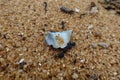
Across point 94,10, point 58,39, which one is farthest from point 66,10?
point 58,39

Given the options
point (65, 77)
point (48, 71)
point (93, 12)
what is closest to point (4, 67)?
point (48, 71)

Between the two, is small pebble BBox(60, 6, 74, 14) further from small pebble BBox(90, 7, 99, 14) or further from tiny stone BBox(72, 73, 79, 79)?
tiny stone BBox(72, 73, 79, 79)

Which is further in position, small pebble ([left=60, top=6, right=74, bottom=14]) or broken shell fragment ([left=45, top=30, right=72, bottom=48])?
small pebble ([left=60, top=6, right=74, bottom=14])

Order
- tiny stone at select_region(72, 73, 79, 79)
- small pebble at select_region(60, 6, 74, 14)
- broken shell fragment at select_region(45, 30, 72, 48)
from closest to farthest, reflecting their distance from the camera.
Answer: tiny stone at select_region(72, 73, 79, 79)
broken shell fragment at select_region(45, 30, 72, 48)
small pebble at select_region(60, 6, 74, 14)

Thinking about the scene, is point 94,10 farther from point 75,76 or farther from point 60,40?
point 75,76

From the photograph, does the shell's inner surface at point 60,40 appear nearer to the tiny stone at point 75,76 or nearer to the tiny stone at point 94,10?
the tiny stone at point 75,76

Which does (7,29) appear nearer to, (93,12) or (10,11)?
(10,11)

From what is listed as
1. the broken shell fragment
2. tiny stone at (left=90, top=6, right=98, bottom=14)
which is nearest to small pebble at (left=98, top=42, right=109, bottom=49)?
the broken shell fragment
